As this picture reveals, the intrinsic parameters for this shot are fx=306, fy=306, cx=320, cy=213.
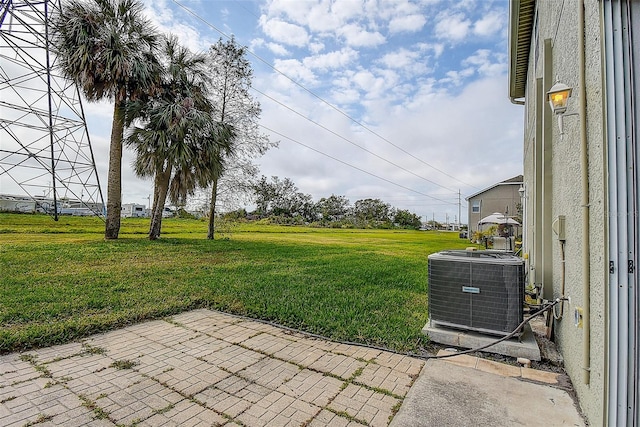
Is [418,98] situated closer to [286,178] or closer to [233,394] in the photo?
[233,394]

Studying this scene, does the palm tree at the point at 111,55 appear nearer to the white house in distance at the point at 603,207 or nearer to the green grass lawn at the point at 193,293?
the green grass lawn at the point at 193,293

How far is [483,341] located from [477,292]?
0.46 meters

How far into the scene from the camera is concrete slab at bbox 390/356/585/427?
6.06 ft

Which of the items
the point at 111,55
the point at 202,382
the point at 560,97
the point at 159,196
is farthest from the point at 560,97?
the point at 159,196

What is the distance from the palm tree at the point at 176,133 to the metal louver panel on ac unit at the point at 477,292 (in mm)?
9844

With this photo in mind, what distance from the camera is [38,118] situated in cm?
990

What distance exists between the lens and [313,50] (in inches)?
436

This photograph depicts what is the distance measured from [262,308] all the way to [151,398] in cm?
203

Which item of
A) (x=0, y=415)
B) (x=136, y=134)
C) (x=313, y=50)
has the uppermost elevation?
(x=313, y=50)

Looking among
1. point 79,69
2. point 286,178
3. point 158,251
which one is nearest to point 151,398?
point 158,251

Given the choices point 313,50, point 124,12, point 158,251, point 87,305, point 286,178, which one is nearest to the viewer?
point 87,305

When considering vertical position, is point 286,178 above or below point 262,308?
above

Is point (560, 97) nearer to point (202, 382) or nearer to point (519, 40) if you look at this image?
point (202, 382)

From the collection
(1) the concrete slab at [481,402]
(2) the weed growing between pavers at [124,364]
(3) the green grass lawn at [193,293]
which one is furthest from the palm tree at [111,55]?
(1) the concrete slab at [481,402]
